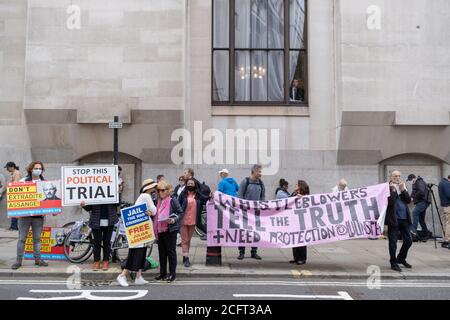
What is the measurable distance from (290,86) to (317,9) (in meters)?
2.48

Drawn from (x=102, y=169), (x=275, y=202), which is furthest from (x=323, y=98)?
(x=102, y=169)

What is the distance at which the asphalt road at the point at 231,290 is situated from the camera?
740 centimetres

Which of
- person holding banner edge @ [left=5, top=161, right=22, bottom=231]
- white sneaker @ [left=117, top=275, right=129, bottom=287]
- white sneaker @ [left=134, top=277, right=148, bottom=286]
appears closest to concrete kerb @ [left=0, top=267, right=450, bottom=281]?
white sneaker @ [left=134, top=277, right=148, bottom=286]

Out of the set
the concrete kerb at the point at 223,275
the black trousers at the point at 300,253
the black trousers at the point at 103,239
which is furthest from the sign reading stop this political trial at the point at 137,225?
the black trousers at the point at 300,253

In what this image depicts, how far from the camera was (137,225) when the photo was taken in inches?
332

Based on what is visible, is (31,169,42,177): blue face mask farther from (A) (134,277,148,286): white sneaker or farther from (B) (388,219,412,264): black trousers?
(B) (388,219,412,264): black trousers

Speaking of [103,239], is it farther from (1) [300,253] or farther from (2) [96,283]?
(1) [300,253]

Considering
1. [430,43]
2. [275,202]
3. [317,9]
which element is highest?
[317,9]

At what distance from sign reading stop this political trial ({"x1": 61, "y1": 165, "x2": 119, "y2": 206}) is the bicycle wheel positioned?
3.17 feet

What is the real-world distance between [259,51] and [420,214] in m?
6.80

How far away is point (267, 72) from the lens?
15.3 m

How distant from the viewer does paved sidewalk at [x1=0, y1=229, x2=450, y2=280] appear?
9.00 metres

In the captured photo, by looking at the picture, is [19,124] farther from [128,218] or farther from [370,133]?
[370,133]

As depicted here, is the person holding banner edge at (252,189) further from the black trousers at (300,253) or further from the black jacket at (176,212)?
the black jacket at (176,212)
